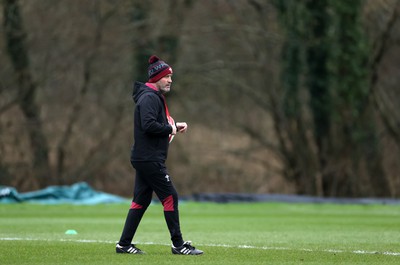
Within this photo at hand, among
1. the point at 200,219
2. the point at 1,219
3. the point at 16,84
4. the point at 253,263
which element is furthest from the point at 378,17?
the point at 253,263

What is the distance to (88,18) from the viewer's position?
124ft

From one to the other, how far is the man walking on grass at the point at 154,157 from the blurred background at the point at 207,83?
2413 cm

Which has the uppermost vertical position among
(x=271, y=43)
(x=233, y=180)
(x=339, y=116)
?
(x=271, y=43)

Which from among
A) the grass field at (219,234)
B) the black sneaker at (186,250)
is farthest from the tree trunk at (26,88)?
the black sneaker at (186,250)

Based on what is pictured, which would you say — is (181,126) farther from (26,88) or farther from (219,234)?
(26,88)

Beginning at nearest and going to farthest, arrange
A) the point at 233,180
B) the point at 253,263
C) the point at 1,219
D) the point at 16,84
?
the point at 253,263
the point at 1,219
the point at 16,84
the point at 233,180

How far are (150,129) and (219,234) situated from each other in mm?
4953

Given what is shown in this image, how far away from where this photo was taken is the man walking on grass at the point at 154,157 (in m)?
11.7

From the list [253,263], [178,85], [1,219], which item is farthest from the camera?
[178,85]

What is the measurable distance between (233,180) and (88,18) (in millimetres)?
9925

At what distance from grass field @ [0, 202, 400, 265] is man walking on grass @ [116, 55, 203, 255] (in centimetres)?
28

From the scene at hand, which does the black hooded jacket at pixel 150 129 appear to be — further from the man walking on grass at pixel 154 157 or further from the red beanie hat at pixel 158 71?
the red beanie hat at pixel 158 71

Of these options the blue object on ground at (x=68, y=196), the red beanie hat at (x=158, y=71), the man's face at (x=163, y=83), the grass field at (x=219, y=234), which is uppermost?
the red beanie hat at (x=158, y=71)

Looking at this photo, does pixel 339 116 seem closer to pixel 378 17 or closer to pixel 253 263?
pixel 378 17
